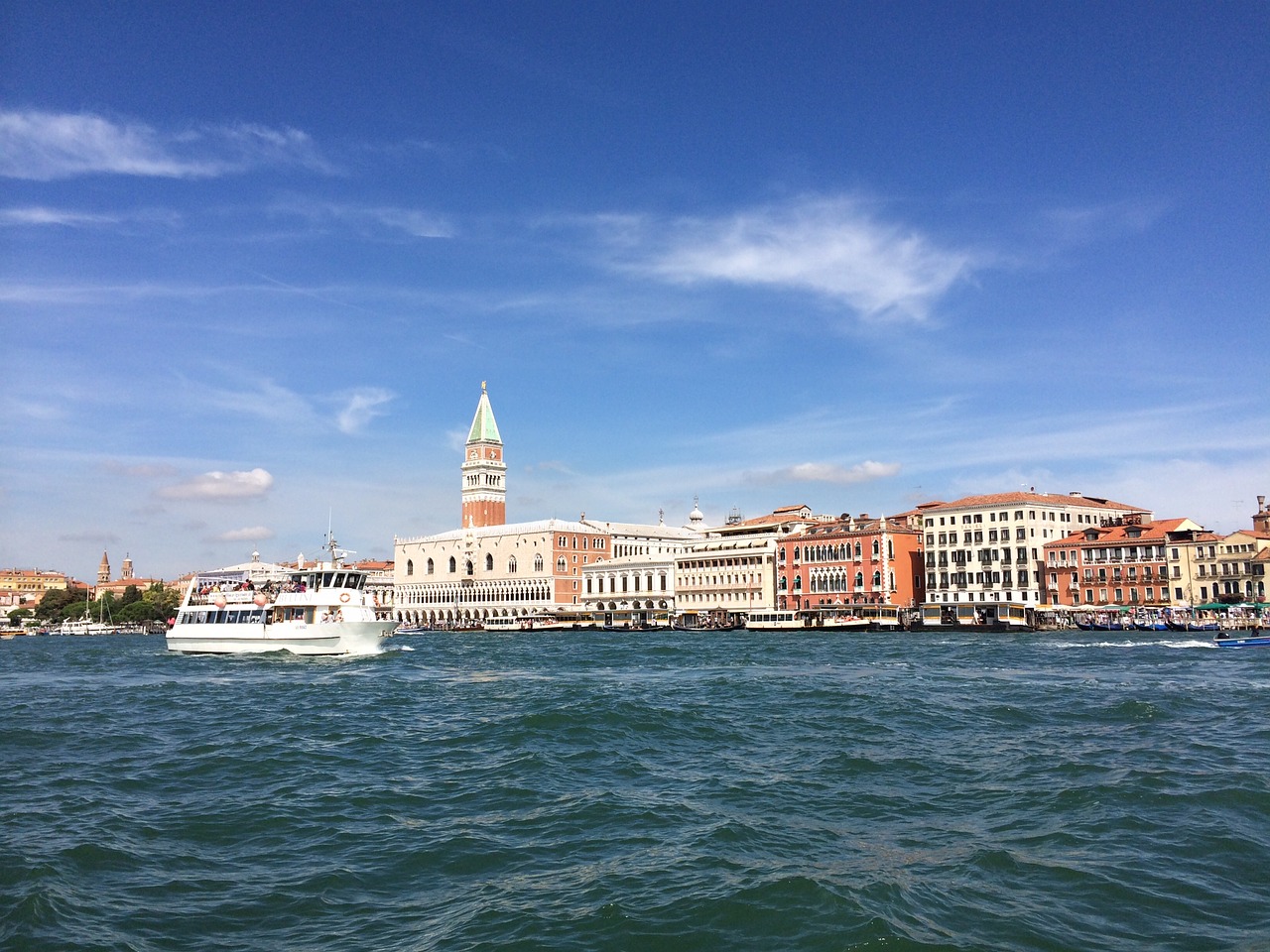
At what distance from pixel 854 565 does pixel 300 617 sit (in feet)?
167

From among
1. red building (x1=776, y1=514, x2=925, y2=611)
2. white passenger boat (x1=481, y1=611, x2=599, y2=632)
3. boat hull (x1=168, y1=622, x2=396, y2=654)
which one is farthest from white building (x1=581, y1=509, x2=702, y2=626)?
boat hull (x1=168, y1=622, x2=396, y2=654)

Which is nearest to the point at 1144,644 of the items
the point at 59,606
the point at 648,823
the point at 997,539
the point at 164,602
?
the point at 997,539

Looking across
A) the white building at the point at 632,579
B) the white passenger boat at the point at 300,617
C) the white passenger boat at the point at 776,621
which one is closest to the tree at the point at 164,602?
the white building at the point at 632,579

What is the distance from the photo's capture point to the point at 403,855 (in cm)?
1012

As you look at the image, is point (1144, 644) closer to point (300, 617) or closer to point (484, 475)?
point (300, 617)

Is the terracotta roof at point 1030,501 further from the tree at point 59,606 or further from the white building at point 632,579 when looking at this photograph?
the tree at point 59,606

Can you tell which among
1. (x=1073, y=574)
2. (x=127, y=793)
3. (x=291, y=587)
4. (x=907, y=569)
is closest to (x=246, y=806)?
(x=127, y=793)

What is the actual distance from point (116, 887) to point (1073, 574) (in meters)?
72.7

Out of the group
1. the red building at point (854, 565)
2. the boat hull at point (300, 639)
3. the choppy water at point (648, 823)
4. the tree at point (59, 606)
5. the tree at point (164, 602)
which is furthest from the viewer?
the tree at point (59, 606)

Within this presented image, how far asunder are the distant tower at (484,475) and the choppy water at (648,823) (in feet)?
347

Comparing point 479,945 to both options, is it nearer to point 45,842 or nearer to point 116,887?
point 116,887

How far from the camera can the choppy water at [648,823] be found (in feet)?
26.6

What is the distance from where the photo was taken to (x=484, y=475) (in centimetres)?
12938

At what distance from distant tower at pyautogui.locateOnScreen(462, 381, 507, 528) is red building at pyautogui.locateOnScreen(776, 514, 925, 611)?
5243 cm
